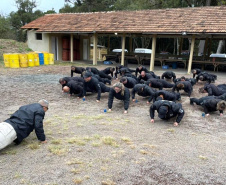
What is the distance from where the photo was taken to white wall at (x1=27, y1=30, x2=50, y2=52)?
20.5 m

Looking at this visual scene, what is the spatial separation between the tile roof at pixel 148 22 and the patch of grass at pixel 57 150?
38.5 feet

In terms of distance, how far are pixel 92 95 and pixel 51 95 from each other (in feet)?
5.39

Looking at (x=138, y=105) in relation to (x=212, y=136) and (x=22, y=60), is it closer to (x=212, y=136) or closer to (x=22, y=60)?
(x=212, y=136)

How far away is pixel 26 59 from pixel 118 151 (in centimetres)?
1387

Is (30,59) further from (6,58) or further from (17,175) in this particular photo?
(17,175)

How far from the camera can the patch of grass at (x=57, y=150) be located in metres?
3.92

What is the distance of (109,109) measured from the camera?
22.2ft

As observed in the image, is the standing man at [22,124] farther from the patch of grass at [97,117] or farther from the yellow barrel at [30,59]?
the yellow barrel at [30,59]

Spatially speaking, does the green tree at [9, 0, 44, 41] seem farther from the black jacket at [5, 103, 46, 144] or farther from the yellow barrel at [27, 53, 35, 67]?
the black jacket at [5, 103, 46, 144]

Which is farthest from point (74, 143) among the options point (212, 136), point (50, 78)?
point (50, 78)

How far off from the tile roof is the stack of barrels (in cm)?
293

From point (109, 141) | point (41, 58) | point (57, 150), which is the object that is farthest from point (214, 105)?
point (41, 58)

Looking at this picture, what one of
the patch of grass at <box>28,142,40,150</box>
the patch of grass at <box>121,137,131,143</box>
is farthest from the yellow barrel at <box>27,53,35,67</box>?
the patch of grass at <box>121,137,131,143</box>

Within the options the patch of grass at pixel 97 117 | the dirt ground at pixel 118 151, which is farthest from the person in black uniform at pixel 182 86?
the patch of grass at pixel 97 117
